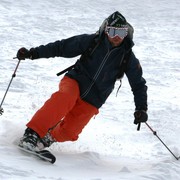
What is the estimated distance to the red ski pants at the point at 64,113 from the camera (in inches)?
178

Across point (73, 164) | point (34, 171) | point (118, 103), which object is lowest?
point (118, 103)

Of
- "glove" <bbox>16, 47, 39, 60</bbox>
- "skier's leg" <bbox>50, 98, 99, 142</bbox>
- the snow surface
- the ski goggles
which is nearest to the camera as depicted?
the snow surface

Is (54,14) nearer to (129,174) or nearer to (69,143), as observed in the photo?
(69,143)

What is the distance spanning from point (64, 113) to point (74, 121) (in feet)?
1.57

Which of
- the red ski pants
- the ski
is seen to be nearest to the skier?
the red ski pants

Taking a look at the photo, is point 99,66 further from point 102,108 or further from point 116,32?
point 102,108

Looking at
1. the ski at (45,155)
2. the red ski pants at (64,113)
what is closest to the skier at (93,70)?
the red ski pants at (64,113)

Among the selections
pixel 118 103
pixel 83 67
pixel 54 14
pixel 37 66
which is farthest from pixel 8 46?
pixel 83 67

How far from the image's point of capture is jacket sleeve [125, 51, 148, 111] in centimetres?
496

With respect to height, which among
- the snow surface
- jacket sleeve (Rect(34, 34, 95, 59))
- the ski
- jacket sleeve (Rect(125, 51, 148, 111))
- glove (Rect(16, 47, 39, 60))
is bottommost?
the snow surface

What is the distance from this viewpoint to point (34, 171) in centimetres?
379

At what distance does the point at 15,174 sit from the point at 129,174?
1376 millimetres

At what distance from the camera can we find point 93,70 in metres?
4.97

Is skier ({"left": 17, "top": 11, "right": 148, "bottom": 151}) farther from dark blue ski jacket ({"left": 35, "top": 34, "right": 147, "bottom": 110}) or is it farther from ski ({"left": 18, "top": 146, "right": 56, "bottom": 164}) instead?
ski ({"left": 18, "top": 146, "right": 56, "bottom": 164})
